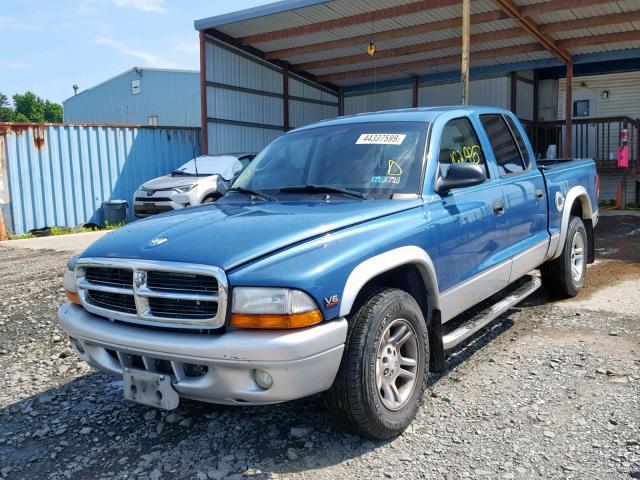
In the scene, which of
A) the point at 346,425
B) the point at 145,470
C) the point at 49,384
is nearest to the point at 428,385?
the point at 346,425

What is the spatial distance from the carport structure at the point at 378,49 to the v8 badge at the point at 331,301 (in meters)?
11.6

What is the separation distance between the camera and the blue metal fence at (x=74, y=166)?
13.3m

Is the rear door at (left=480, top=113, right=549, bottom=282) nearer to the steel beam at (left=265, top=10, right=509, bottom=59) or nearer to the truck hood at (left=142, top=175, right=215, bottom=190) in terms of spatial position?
the truck hood at (left=142, top=175, right=215, bottom=190)

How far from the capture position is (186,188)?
40.9 ft

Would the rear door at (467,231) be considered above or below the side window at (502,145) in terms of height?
below

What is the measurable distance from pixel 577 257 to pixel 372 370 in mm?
4022

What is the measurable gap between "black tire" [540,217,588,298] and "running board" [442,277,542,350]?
56cm

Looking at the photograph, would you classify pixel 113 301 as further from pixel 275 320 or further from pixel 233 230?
pixel 275 320

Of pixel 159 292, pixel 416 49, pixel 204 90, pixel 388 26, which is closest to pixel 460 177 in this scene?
pixel 159 292

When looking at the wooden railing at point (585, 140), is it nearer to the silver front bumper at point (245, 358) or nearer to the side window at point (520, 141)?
the side window at point (520, 141)

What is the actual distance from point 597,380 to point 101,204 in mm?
13320

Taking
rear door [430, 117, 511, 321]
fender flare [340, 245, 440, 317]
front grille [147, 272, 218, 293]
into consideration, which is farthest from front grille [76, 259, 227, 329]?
rear door [430, 117, 511, 321]

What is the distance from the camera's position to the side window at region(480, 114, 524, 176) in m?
4.80

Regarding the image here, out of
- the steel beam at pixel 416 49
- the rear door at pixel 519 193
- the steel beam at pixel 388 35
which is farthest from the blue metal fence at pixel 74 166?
the rear door at pixel 519 193
